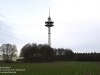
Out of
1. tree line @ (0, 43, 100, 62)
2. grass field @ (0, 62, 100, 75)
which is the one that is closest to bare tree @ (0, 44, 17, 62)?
tree line @ (0, 43, 100, 62)

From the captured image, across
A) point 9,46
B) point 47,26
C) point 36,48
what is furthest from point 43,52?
point 47,26

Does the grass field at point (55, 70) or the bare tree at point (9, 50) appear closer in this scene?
the grass field at point (55, 70)

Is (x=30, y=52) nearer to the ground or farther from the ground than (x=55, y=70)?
farther from the ground

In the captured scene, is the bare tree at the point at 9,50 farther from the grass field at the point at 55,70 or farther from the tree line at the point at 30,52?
the grass field at the point at 55,70

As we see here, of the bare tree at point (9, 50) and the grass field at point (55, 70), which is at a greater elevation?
the bare tree at point (9, 50)

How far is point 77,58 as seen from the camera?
610ft

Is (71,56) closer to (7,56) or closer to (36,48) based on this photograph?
(36,48)

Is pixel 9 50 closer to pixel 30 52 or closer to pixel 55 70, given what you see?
pixel 30 52

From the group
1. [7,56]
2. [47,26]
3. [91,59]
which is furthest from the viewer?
[91,59]

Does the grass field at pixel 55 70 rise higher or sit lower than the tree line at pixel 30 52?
lower

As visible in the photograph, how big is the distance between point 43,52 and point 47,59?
7873 millimetres

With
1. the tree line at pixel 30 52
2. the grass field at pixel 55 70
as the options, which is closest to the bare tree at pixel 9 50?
the tree line at pixel 30 52

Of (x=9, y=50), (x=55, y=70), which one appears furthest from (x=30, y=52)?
A: (x=55, y=70)

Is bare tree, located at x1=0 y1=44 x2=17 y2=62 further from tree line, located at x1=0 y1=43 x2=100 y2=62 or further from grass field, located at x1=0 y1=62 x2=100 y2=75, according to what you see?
grass field, located at x1=0 y1=62 x2=100 y2=75
